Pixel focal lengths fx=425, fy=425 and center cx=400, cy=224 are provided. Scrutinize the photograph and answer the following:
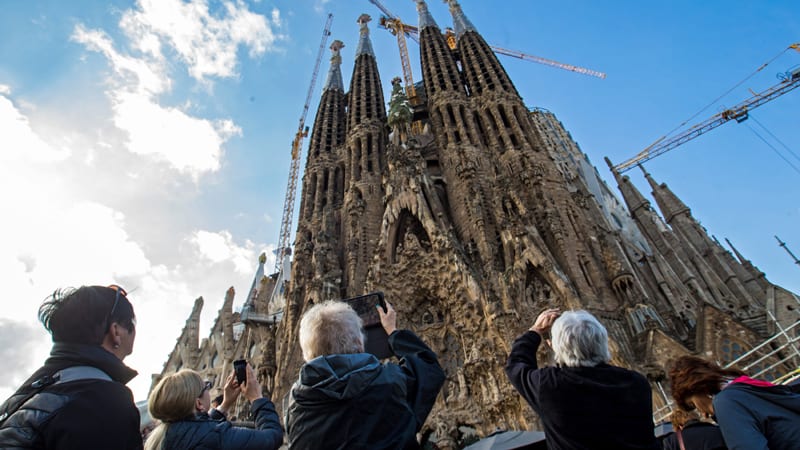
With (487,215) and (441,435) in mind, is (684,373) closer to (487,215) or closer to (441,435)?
(441,435)

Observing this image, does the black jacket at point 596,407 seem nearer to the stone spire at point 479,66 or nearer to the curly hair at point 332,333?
the curly hair at point 332,333

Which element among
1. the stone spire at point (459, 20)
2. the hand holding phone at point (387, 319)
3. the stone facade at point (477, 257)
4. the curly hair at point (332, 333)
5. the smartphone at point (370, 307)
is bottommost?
the curly hair at point (332, 333)

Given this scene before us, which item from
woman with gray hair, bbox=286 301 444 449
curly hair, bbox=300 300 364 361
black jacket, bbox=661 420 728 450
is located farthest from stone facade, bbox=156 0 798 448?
curly hair, bbox=300 300 364 361

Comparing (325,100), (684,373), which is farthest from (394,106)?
(684,373)

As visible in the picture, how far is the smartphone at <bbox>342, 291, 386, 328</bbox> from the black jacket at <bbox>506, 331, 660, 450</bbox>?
3.04 ft

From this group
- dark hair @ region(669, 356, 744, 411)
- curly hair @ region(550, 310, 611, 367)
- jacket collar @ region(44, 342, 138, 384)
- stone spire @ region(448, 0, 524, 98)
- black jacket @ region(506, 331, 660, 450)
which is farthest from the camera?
stone spire @ region(448, 0, 524, 98)

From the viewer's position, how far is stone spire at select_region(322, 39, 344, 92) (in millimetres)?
A: 29688

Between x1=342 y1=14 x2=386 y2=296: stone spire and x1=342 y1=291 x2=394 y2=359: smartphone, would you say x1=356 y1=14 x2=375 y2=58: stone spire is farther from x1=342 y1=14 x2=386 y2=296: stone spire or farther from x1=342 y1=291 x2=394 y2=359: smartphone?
x1=342 y1=291 x2=394 y2=359: smartphone

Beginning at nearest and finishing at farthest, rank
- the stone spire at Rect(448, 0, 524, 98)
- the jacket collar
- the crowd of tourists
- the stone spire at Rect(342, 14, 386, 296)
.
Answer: the crowd of tourists, the jacket collar, the stone spire at Rect(342, 14, 386, 296), the stone spire at Rect(448, 0, 524, 98)

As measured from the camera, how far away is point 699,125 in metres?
40.2

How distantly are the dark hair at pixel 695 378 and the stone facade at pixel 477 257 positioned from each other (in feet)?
24.7

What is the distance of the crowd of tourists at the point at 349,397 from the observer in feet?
4.84

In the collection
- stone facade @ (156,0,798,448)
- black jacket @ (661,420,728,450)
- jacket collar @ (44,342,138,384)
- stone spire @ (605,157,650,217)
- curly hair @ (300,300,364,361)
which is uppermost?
stone spire @ (605,157,650,217)

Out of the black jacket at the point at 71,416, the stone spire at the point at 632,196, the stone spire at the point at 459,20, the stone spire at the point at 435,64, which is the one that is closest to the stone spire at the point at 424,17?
the stone spire at the point at 435,64
